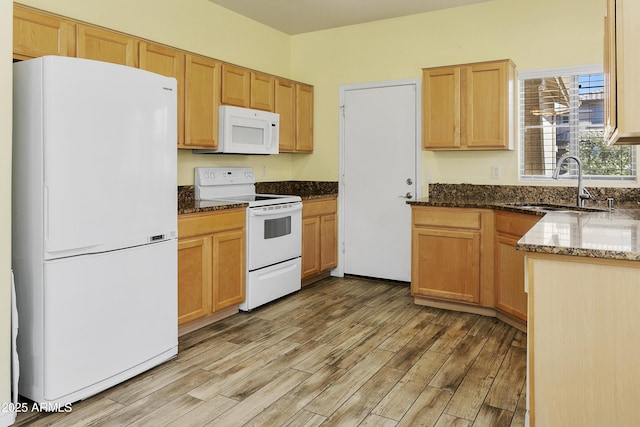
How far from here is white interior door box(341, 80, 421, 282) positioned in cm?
486

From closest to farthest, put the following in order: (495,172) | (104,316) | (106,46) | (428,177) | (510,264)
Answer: (104,316)
(106,46)
(510,264)
(495,172)
(428,177)

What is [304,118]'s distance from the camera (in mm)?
5254

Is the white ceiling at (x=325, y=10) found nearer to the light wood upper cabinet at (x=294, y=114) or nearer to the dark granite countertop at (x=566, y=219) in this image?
the light wood upper cabinet at (x=294, y=114)

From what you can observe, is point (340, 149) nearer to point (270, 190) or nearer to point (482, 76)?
point (270, 190)

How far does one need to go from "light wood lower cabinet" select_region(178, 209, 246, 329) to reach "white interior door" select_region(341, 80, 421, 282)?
1678mm

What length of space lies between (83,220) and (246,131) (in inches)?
82.4

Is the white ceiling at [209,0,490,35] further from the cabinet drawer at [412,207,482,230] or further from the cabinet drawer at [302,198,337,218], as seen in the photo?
the cabinet drawer at [412,207,482,230]

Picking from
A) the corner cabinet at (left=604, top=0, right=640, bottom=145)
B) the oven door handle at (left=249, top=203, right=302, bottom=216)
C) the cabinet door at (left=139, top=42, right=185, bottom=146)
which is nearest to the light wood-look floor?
the oven door handle at (left=249, top=203, right=302, bottom=216)

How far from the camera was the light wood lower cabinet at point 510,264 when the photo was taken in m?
3.43

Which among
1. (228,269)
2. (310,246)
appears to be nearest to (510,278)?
(310,246)

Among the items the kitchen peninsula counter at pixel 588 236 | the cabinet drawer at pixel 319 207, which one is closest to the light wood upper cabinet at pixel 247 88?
the cabinet drawer at pixel 319 207

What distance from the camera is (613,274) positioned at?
1.74 metres

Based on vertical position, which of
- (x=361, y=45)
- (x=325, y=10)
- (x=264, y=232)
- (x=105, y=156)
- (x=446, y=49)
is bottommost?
(x=264, y=232)

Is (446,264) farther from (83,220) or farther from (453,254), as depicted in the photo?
(83,220)
